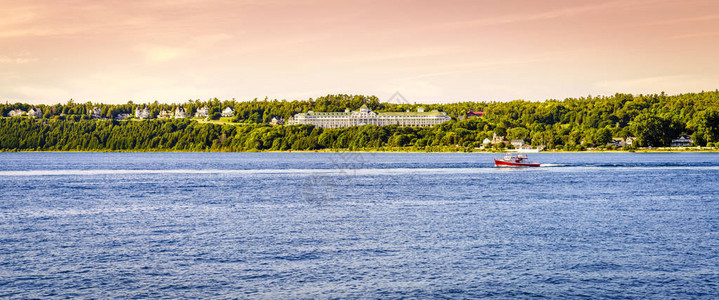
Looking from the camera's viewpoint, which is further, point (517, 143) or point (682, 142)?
point (517, 143)

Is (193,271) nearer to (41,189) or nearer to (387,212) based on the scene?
(387,212)

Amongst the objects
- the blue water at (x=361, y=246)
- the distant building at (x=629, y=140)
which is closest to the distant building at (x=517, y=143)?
the distant building at (x=629, y=140)

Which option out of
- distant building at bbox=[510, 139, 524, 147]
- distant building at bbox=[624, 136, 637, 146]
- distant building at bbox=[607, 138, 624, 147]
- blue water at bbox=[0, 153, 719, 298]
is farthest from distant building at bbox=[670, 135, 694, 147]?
blue water at bbox=[0, 153, 719, 298]

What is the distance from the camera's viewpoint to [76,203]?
1745 inches

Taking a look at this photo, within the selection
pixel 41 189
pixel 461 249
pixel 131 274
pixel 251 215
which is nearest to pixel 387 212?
pixel 251 215

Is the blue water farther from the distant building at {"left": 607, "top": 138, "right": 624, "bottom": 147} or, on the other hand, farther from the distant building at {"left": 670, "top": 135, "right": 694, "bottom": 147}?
the distant building at {"left": 670, "top": 135, "right": 694, "bottom": 147}

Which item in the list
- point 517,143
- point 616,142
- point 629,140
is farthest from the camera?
point 517,143

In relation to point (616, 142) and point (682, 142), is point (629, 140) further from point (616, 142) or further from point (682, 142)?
point (682, 142)

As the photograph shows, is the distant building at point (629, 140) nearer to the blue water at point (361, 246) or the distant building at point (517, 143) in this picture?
the distant building at point (517, 143)

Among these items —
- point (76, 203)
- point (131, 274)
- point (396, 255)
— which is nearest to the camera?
point (131, 274)

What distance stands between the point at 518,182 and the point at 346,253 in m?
43.2

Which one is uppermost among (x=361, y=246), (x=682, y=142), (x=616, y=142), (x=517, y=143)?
(x=682, y=142)

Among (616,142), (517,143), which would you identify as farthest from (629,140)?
(517,143)

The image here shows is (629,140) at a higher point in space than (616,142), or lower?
higher
